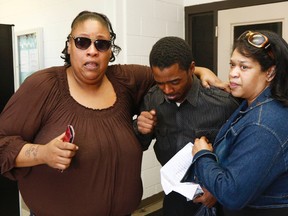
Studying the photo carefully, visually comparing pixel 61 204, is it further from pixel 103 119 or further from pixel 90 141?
pixel 103 119

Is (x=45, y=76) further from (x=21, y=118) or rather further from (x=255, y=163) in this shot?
(x=255, y=163)

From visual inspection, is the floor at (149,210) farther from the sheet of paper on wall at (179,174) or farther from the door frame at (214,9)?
the sheet of paper on wall at (179,174)

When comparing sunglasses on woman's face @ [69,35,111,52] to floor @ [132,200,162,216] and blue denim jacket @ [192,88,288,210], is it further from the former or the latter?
floor @ [132,200,162,216]

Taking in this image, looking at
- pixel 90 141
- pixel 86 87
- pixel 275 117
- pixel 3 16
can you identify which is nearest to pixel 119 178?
pixel 90 141

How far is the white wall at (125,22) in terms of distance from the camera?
3.04 metres

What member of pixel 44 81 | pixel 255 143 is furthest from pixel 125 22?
pixel 255 143

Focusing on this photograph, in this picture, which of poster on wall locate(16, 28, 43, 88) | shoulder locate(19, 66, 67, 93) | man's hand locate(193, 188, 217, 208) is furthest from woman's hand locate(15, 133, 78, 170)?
poster on wall locate(16, 28, 43, 88)

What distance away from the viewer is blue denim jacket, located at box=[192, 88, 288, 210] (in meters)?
1.09

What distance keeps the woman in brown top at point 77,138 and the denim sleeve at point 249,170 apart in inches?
18.5

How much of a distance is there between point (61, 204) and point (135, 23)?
220 centimetres

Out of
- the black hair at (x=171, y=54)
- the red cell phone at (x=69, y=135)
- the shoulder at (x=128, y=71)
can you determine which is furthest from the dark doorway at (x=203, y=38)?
the red cell phone at (x=69, y=135)

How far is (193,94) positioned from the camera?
5.06 feet

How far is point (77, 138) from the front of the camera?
4.50 ft

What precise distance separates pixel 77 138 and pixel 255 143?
2.42 feet
